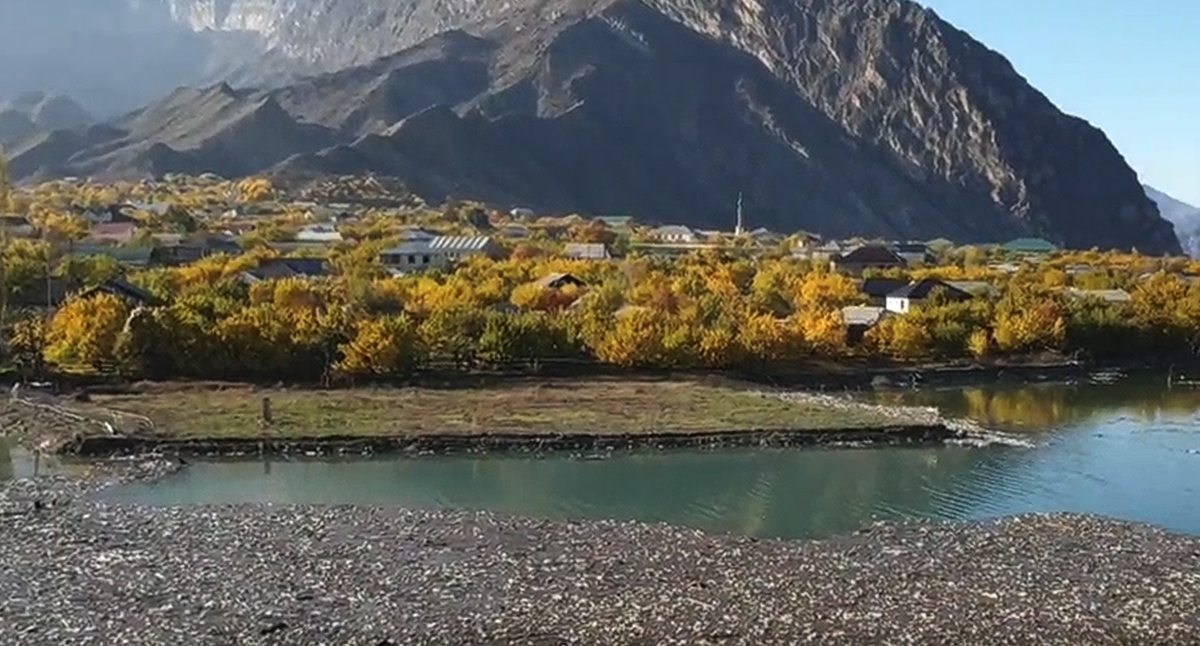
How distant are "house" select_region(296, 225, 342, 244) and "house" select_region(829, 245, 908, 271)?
3368cm

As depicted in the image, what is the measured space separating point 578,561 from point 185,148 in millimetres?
134290

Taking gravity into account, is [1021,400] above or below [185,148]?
below

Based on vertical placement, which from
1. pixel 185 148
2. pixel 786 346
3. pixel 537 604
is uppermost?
pixel 185 148

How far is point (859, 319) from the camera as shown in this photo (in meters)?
55.3

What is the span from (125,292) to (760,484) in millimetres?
30602

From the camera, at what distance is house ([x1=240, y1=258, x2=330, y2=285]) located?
217ft

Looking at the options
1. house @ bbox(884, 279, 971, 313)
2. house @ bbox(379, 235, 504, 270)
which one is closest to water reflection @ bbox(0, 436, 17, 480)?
house @ bbox(884, 279, 971, 313)

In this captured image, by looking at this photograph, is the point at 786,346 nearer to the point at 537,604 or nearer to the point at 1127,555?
the point at 1127,555

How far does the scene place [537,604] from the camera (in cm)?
1989

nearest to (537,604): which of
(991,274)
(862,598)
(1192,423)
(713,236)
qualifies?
(862,598)

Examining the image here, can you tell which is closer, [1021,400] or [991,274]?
[1021,400]

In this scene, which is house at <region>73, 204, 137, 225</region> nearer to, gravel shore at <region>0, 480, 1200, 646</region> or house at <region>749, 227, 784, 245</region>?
house at <region>749, 227, 784, 245</region>

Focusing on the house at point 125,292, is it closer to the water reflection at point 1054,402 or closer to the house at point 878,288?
the water reflection at point 1054,402

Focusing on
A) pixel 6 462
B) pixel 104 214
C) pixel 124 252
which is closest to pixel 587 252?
pixel 124 252
